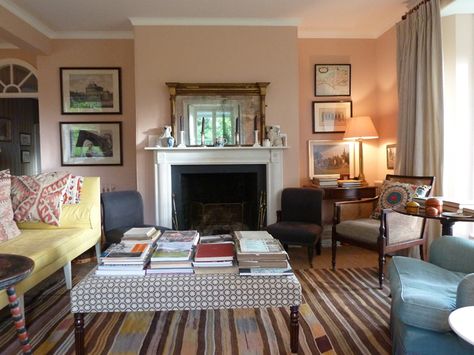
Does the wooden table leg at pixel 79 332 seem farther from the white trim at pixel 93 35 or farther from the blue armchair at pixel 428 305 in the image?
the white trim at pixel 93 35

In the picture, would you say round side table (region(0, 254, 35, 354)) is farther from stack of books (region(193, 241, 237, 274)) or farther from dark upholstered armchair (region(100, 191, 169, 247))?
dark upholstered armchair (region(100, 191, 169, 247))

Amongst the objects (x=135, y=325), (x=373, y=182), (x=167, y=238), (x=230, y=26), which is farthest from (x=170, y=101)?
(x=373, y=182)

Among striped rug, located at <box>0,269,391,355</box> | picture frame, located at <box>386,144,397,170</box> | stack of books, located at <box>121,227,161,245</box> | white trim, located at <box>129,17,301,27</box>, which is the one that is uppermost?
white trim, located at <box>129,17,301,27</box>

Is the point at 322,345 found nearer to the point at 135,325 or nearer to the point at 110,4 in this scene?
the point at 135,325

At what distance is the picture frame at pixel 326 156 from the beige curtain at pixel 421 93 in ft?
2.89

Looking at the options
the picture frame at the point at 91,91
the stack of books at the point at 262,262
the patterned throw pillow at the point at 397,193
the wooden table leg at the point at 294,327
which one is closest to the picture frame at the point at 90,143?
→ the picture frame at the point at 91,91

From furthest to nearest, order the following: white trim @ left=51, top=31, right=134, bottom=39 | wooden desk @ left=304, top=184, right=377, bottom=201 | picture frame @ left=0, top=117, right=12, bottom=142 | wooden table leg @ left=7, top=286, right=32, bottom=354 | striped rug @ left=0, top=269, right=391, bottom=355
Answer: picture frame @ left=0, top=117, right=12, bottom=142 → white trim @ left=51, top=31, right=134, bottom=39 → wooden desk @ left=304, top=184, right=377, bottom=201 → striped rug @ left=0, top=269, right=391, bottom=355 → wooden table leg @ left=7, top=286, right=32, bottom=354

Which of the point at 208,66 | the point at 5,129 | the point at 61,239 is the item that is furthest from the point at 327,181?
the point at 5,129

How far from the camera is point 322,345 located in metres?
2.00

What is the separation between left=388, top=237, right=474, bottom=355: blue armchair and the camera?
152 cm

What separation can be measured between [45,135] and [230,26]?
2.79 metres

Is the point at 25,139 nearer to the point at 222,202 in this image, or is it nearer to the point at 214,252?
the point at 222,202

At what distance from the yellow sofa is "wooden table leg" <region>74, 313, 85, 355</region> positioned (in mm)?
509

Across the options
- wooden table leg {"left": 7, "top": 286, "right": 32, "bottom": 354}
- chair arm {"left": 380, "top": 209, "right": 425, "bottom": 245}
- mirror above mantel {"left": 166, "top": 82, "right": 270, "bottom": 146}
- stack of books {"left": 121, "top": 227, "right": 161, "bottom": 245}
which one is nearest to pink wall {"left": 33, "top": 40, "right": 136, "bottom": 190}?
mirror above mantel {"left": 166, "top": 82, "right": 270, "bottom": 146}
